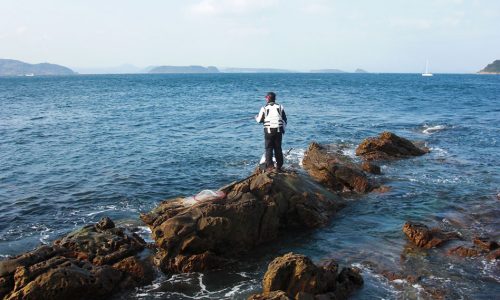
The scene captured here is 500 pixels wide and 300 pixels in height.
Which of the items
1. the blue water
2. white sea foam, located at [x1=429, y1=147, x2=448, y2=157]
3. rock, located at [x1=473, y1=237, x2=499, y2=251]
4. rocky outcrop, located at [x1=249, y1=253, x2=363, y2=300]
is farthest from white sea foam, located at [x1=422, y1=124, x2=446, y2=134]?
rocky outcrop, located at [x1=249, y1=253, x2=363, y2=300]

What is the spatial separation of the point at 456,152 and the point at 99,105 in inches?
1717

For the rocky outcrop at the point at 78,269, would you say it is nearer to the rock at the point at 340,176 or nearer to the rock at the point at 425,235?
the rock at the point at 425,235

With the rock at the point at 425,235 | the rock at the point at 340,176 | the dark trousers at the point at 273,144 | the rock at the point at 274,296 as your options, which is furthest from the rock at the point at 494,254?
the dark trousers at the point at 273,144

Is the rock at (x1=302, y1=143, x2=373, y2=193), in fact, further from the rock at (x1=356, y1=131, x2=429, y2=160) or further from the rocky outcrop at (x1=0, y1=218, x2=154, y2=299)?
the rocky outcrop at (x1=0, y1=218, x2=154, y2=299)

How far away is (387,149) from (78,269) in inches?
703

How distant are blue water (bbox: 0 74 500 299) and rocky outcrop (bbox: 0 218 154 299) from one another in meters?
0.60

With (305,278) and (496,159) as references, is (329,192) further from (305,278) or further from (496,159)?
(496,159)

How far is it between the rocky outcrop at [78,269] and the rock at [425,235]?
7.29m

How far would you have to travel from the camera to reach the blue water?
1109 cm

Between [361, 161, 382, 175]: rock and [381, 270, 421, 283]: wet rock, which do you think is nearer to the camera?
[381, 270, 421, 283]: wet rock

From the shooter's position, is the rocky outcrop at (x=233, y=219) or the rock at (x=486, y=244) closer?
the rocky outcrop at (x=233, y=219)

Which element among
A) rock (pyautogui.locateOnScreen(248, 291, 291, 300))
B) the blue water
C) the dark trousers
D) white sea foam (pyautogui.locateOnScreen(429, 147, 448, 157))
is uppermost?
the dark trousers

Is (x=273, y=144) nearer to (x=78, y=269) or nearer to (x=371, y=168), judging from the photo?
(x=371, y=168)

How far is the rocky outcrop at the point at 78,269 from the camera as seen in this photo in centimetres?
957
